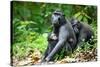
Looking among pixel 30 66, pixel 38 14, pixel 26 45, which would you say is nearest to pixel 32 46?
pixel 26 45

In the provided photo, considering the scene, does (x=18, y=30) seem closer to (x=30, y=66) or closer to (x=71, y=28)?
(x=30, y=66)

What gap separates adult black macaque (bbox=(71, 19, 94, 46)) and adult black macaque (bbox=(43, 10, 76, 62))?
0.07m

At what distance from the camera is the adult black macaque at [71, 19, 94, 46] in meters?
2.58

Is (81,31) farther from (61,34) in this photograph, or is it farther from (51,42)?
(51,42)

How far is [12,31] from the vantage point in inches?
87.7

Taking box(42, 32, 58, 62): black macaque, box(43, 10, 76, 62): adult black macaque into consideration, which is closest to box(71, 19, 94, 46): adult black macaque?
box(43, 10, 76, 62): adult black macaque

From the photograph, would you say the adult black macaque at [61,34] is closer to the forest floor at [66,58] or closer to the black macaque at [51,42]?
the black macaque at [51,42]

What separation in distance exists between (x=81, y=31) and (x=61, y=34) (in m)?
0.32

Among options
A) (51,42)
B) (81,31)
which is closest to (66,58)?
(51,42)

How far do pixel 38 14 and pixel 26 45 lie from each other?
0.41m

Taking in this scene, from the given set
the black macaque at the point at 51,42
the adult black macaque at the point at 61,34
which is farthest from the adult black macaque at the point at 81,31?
the black macaque at the point at 51,42

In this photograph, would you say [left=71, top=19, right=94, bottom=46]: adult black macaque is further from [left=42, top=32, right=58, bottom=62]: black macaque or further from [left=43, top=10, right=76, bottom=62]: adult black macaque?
[left=42, top=32, right=58, bottom=62]: black macaque

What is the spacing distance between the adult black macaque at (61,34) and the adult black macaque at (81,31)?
0.07m
